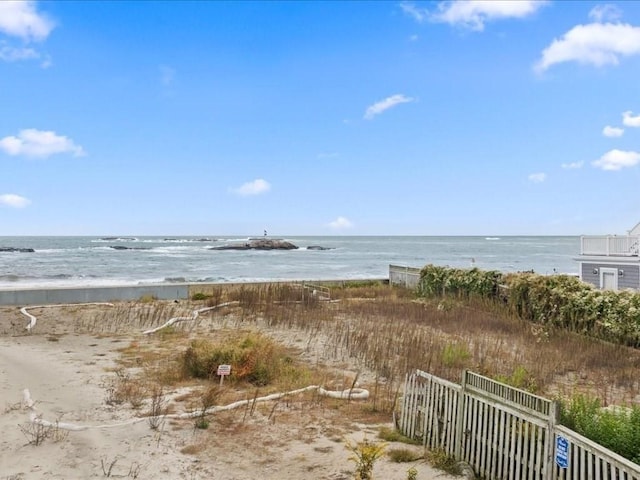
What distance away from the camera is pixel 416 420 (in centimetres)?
612

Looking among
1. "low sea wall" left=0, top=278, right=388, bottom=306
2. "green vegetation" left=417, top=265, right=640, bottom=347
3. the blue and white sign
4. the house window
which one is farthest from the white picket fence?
"low sea wall" left=0, top=278, right=388, bottom=306

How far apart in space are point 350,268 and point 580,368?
40657 mm

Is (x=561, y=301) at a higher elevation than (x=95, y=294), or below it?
higher

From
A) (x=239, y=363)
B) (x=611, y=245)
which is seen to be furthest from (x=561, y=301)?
(x=239, y=363)

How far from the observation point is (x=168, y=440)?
6.06 m

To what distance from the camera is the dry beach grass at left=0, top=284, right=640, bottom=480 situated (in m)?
5.60

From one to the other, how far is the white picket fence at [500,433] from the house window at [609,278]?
Answer: 570 inches

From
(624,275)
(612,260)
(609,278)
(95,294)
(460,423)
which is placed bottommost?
(95,294)

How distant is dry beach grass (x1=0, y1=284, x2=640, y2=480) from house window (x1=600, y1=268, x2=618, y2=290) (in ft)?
16.3

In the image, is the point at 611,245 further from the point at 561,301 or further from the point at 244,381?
the point at 244,381

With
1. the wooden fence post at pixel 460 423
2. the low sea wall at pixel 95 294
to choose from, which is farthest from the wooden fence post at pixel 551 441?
the low sea wall at pixel 95 294

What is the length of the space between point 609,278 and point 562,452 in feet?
52.6

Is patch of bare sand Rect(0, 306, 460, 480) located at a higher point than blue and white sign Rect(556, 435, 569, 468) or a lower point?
lower

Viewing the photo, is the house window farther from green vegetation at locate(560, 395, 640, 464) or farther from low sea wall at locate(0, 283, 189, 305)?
low sea wall at locate(0, 283, 189, 305)
